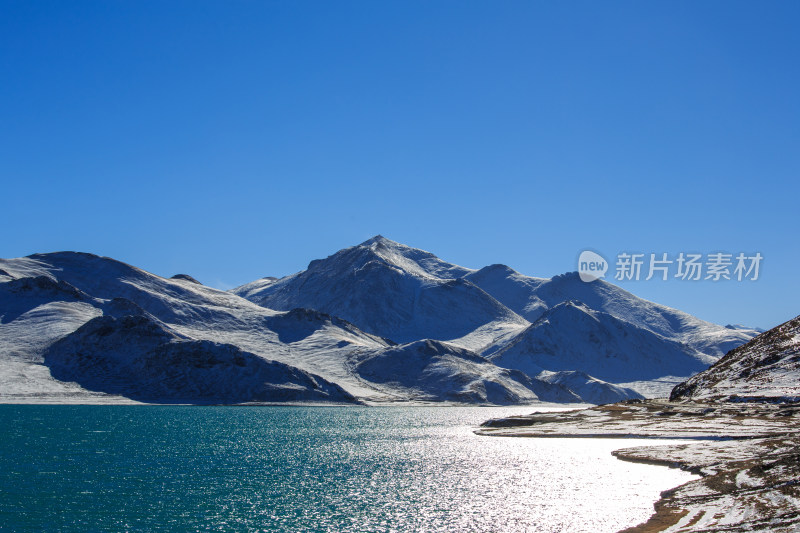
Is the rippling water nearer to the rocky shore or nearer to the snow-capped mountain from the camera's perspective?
the rocky shore

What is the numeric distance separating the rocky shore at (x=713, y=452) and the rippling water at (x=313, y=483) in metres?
3.22

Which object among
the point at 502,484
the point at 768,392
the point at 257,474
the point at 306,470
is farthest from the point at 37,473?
the point at 768,392

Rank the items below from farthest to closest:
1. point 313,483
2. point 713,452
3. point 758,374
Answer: point 758,374, point 713,452, point 313,483

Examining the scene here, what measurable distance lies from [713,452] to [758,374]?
7098cm

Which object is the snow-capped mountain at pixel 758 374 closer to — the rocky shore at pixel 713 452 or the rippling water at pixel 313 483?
the rocky shore at pixel 713 452

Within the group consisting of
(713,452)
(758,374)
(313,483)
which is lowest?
(313,483)

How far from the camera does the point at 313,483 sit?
224 feet

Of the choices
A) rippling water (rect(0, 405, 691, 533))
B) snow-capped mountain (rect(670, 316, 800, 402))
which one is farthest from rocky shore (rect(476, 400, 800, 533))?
snow-capped mountain (rect(670, 316, 800, 402))

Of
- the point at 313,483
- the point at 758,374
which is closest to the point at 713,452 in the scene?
the point at 313,483

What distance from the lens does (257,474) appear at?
242 feet

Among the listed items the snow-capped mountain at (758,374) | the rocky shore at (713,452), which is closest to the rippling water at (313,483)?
the rocky shore at (713,452)

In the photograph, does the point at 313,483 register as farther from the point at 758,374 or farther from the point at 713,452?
the point at 758,374

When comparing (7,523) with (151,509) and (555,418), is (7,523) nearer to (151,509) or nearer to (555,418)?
(151,509)

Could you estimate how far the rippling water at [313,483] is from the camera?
166 feet
